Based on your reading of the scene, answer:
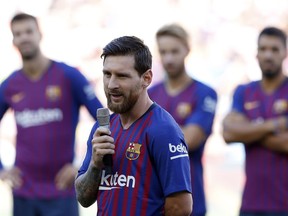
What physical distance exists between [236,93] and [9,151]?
568cm

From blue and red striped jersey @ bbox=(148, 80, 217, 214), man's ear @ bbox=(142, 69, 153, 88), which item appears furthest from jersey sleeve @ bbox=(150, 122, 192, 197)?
blue and red striped jersey @ bbox=(148, 80, 217, 214)

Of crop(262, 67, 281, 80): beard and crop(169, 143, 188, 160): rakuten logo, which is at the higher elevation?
crop(262, 67, 281, 80): beard

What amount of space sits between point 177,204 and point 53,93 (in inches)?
122

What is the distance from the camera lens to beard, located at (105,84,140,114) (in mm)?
4199

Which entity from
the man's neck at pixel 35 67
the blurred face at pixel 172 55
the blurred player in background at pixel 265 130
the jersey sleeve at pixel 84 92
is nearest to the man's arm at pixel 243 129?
the blurred player in background at pixel 265 130

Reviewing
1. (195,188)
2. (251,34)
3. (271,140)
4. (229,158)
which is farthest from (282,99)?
(251,34)

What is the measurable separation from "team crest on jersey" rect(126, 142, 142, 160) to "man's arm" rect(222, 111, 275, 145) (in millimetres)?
2546

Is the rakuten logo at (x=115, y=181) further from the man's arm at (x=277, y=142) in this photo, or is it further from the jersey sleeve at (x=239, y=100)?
the jersey sleeve at (x=239, y=100)

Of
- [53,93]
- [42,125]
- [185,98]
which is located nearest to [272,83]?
[185,98]

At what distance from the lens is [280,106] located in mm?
6824

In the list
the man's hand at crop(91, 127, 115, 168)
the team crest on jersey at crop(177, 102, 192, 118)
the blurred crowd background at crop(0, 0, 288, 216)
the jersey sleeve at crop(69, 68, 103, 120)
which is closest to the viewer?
the man's hand at crop(91, 127, 115, 168)

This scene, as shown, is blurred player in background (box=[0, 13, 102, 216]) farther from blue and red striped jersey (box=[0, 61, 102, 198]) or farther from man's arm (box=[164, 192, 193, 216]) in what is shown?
man's arm (box=[164, 192, 193, 216])

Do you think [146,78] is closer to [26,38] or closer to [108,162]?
[108,162]

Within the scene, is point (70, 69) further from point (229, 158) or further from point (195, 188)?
point (229, 158)
